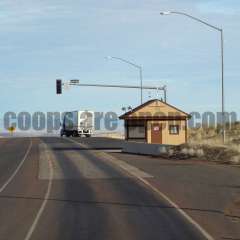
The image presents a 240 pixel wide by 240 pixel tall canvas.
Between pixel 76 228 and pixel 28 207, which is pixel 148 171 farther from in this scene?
pixel 76 228

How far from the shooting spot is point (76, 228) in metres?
14.5

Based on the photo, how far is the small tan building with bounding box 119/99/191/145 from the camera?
7075 cm

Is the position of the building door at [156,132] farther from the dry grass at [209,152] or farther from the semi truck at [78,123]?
the semi truck at [78,123]

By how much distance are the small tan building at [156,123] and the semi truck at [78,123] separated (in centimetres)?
2776

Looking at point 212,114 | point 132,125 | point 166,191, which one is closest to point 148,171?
point 166,191

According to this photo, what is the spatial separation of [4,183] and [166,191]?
741cm

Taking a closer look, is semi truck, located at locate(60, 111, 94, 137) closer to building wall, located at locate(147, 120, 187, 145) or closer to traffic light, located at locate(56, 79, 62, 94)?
building wall, located at locate(147, 120, 187, 145)

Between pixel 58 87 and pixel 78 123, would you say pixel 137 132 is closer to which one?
pixel 58 87

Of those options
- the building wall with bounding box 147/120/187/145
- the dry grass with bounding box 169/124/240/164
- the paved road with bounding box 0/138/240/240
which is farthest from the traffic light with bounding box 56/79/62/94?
the paved road with bounding box 0/138/240/240

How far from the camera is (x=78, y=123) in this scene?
334 ft

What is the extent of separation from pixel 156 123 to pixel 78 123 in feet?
104

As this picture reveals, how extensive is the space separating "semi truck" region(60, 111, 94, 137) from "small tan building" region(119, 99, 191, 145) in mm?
27763

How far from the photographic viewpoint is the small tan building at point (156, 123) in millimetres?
70750

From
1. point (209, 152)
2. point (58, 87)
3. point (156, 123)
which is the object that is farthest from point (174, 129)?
point (209, 152)
